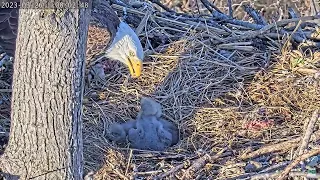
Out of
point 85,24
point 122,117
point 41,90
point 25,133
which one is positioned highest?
point 85,24

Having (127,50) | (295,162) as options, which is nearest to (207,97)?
(127,50)

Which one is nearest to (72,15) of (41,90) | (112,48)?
(41,90)

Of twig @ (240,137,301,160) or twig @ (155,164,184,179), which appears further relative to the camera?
twig @ (240,137,301,160)

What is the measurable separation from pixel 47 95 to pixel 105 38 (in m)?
1.71

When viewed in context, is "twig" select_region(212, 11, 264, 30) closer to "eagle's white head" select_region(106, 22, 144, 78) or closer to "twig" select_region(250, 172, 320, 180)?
"eagle's white head" select_region(106, 22, 144, 78)

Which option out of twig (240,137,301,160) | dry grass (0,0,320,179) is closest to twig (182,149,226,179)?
dry grass (0,0,320,179)

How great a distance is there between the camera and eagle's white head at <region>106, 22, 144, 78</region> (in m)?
4.29

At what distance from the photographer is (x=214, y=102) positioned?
418 centimetres

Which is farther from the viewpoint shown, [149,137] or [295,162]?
[149,137]

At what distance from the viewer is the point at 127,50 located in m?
4.40

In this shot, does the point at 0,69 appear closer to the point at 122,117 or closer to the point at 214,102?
the point at 122,117

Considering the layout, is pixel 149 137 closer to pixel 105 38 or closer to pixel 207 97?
pixel 207 97

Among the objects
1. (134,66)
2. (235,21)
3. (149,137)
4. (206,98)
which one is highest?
(235,21)

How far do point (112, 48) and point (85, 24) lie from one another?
163cm
